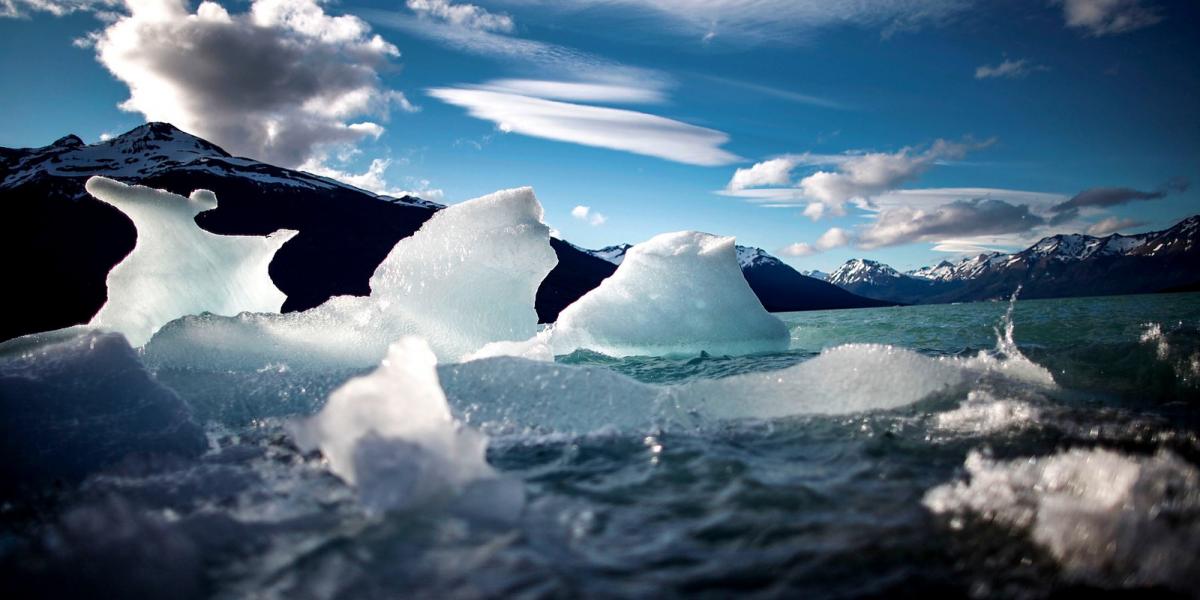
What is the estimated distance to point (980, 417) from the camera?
13.5 feet

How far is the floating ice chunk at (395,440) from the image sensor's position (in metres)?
2.47

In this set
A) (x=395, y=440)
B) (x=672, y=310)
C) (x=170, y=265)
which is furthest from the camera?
(x=672, y=310)

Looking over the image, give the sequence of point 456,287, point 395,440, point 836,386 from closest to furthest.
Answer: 1. point 395,440
2. point 836,386
3. point 456,287

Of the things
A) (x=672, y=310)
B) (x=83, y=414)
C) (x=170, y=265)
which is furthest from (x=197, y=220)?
(x=83, y=414)

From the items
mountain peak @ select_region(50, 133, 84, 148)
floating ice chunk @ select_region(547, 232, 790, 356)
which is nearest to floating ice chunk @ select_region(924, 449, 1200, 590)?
floating ice chunk @ select_region(547, 232, 790, 356)

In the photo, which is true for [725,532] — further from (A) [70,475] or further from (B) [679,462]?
(A) [70,475]

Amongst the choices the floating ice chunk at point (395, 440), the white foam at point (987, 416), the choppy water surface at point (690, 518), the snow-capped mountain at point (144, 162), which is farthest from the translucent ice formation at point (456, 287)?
the snow-capped mountain at point (144, 162)

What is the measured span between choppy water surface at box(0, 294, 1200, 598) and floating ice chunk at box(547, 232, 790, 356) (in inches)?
305

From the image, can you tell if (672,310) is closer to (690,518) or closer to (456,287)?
(456,287)

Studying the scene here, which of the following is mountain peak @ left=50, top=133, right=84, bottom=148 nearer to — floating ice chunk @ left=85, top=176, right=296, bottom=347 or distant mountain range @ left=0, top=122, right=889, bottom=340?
distant mountain range @ left=0, top=122, right=889, bottom=340

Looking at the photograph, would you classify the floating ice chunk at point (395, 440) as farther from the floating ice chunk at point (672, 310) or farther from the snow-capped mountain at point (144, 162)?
the snow-capped mountain at point (144, 162)

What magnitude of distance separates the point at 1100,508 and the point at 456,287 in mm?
8092

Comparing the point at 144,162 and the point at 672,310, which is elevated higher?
the point at 144,162

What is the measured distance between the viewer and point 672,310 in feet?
40.2
